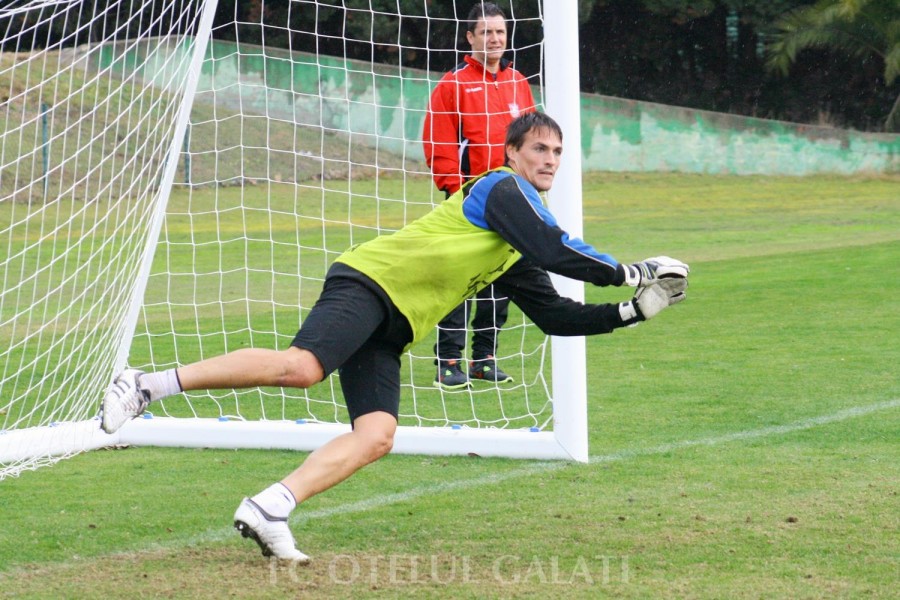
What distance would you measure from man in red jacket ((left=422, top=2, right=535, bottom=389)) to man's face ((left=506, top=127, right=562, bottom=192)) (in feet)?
8.69

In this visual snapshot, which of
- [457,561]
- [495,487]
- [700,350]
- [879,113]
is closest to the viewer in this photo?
[457,561]

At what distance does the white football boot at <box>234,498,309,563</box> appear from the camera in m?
4.44

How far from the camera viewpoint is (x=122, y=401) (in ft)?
14.6

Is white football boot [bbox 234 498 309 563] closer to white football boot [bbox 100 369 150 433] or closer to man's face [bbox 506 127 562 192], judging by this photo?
white football boot [bbox 100 369 150 433]

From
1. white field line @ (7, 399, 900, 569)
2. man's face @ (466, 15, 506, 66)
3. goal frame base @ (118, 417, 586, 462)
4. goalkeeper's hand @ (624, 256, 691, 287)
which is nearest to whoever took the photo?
goalkeeper's hand @ (624, 256, 691, 287)

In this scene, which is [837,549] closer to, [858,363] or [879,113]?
[858,363]

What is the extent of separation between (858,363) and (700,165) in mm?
21493

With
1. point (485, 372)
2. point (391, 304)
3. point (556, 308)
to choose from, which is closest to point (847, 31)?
point (485, 372)

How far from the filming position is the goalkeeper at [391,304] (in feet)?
14.6

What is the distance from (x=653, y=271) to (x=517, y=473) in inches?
68.3

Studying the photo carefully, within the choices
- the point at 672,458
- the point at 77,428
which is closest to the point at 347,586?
the point at 672,458

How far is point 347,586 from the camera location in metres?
4.30

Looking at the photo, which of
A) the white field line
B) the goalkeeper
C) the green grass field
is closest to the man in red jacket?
the green grass field

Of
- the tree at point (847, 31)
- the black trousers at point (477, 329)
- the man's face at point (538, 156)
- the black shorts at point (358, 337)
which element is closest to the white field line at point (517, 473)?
the black shorts at point (358, 337)
